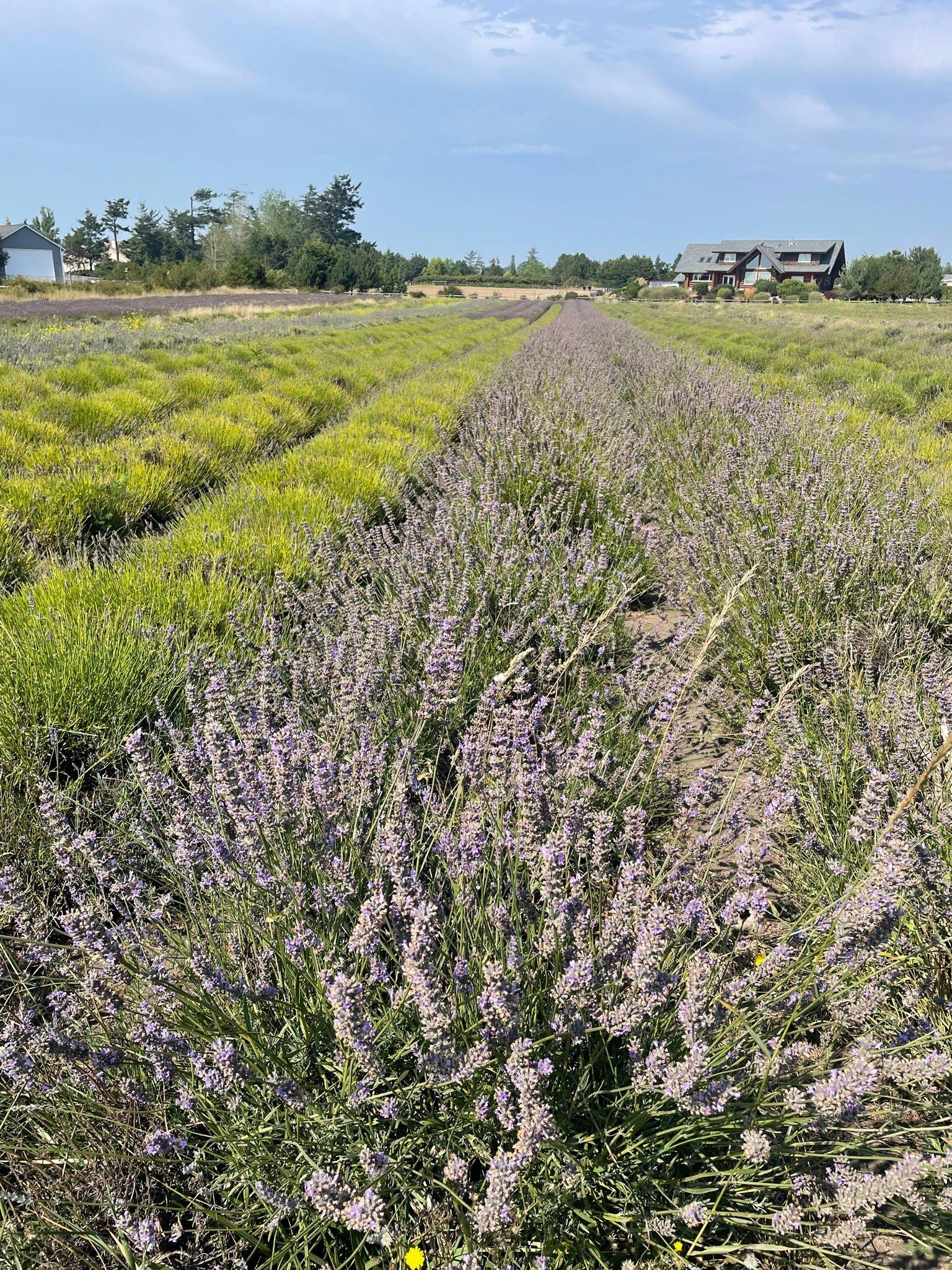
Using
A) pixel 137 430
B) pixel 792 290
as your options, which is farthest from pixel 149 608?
pixel 792 290

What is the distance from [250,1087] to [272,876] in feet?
1.41

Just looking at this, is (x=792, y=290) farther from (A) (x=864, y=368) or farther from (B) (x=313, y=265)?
(A) (x=864, y=368)

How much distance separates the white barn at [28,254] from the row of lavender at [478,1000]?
65.7 metres

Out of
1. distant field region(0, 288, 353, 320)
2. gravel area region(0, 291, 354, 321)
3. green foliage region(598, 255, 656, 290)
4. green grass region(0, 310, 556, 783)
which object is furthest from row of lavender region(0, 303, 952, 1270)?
green foliage region(598, 255, 656, 290)

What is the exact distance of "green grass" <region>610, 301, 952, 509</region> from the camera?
23.8 feet

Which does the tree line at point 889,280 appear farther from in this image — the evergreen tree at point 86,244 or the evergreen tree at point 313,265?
the evergreen tree at point 86,244

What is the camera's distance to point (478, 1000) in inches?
49.9

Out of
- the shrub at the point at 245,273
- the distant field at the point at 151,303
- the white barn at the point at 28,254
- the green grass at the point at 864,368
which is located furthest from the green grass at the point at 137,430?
the white barn at the point at 28,254

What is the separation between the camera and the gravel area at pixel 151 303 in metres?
22.8

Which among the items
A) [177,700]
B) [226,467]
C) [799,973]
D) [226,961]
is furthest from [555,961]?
[226,467]

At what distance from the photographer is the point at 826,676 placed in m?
3.07

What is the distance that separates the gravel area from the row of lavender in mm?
22512

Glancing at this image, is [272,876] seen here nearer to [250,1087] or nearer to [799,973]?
[250,1087]

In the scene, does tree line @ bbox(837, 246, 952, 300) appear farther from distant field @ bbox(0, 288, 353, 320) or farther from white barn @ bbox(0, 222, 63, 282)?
white barn @ bbox(0, 222, 63, 282)
